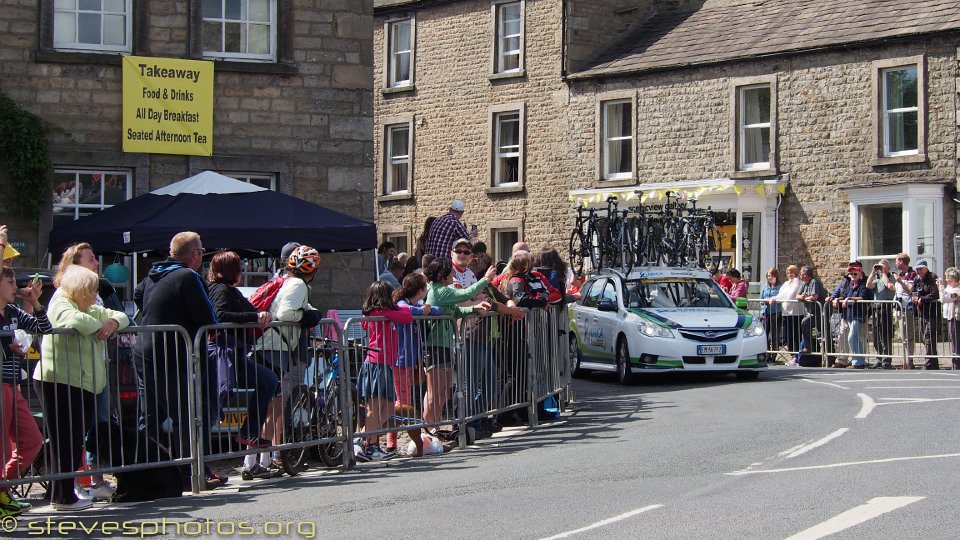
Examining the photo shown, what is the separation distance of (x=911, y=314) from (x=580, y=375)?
561cm

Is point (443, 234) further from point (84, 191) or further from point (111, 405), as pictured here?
point (111, 405)

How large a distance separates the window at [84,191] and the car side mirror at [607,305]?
6.96 metres

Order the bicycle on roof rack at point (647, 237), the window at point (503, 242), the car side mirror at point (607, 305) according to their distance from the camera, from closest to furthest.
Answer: the car side mirror at point (607, 305) < the bicycle on roof rack at point (647, 237) < the window at point (503, 242)

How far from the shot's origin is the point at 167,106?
1980cm

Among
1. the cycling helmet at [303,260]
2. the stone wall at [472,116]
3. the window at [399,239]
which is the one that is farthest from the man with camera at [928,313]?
the window at [399,239]

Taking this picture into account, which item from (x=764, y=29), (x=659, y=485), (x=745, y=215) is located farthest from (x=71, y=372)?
(x=764, y=29)

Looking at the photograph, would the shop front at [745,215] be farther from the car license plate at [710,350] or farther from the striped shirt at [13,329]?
the striped shirt at [13,329]

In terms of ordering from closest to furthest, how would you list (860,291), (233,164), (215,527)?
(215,527) < (233,164) < (860,291)

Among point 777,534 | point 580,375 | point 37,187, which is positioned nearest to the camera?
point 777,534

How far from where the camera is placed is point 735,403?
17062mm

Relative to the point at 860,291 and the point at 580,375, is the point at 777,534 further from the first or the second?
the point at 860,291

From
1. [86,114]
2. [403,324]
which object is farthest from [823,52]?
[403,324]

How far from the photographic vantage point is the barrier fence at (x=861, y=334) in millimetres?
23953

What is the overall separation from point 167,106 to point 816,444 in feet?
34.9
